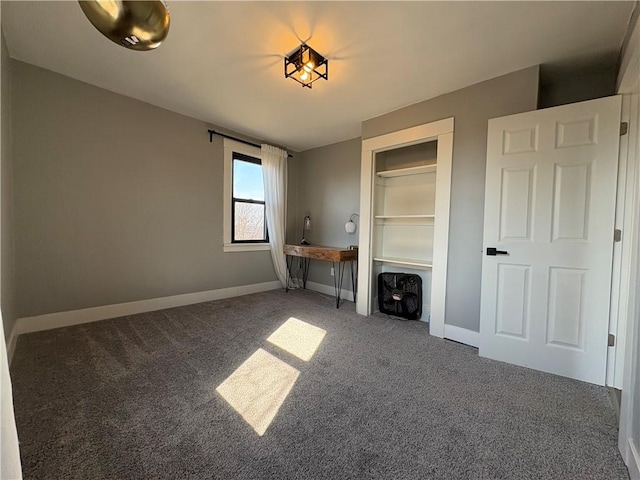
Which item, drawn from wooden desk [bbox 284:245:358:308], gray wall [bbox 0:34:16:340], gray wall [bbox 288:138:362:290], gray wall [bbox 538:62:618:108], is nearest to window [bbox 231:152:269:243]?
wooden desk [bbox 284:245:358:308]

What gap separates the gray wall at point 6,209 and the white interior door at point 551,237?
3.84 m

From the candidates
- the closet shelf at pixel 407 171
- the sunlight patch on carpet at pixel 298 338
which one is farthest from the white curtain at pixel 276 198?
the closet shelf at pixel 407 171

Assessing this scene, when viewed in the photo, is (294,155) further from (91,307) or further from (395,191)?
(91,307)

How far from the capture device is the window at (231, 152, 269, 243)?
3.94 m

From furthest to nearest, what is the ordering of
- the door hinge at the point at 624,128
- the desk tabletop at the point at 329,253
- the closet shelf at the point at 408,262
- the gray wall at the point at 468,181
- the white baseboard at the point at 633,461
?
the desk tabletop at the point at 329,253 < the closet shelf at the point at 408,262 < the gray wall at the point at 468,181 < the door hinge at the point at 624,128 < the white baseboard at the point at 633,461

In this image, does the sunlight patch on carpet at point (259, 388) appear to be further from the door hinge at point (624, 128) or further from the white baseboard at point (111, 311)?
the door hinge at point (624, 128)

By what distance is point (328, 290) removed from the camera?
4.21 meters

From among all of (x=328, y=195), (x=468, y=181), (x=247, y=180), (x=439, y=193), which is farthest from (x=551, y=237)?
(x=247, y=180)

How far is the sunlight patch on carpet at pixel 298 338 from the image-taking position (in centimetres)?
222

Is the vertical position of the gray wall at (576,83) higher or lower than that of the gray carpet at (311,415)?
higher

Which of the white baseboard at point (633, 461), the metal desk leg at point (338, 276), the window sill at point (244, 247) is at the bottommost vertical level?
the white baseboard at point (633, 461)

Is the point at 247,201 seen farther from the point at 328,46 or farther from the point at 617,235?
the point at 617,235

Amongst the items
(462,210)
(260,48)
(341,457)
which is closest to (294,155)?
(260,48)

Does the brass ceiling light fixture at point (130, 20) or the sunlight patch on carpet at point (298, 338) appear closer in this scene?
the brass ceiling light fixture at point (130, 20)
